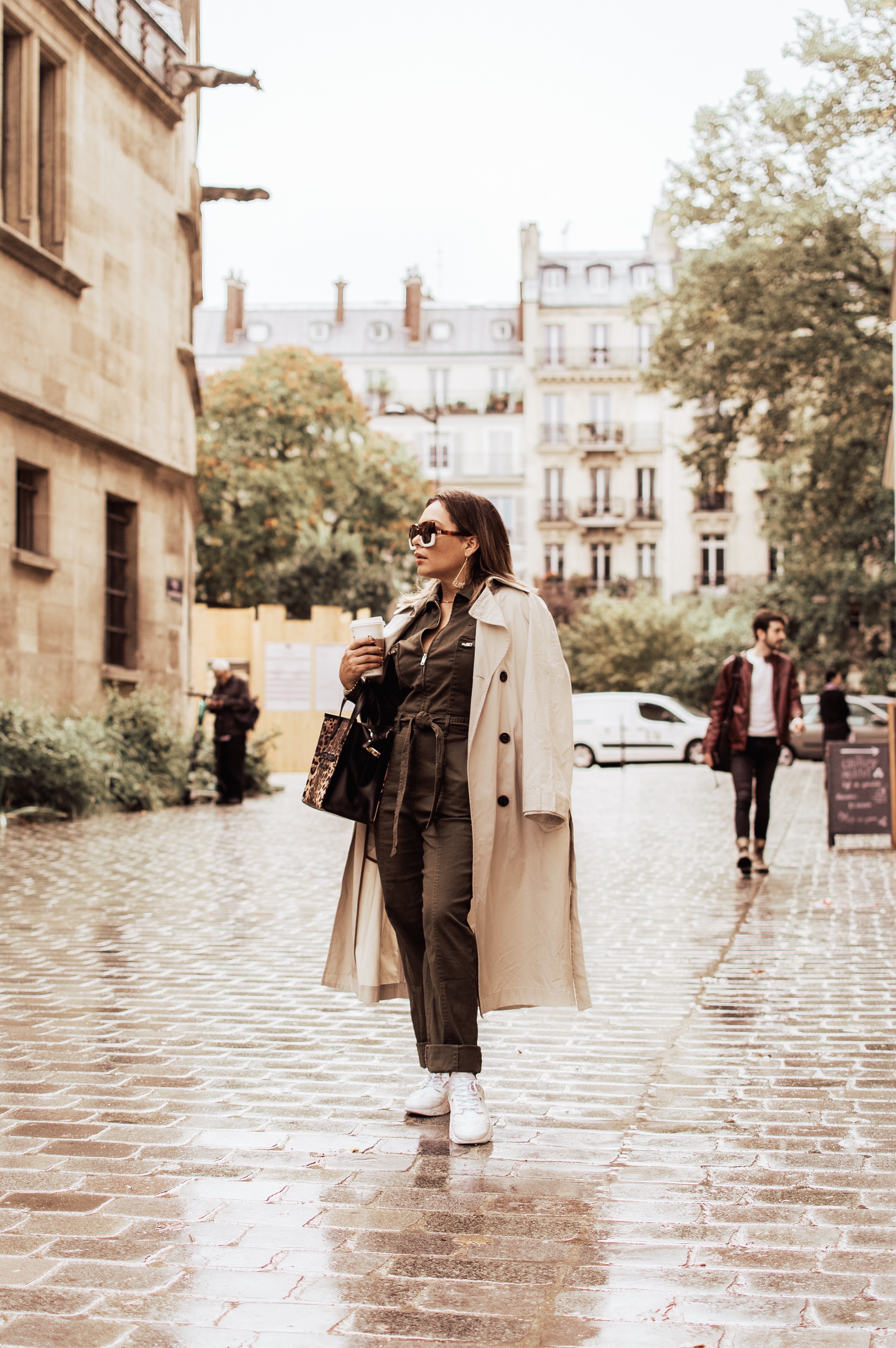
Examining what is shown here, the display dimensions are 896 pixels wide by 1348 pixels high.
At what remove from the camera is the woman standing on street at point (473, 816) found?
14.5 ft

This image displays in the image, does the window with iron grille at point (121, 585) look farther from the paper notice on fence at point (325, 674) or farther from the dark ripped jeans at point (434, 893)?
the dark ripped jeans at point (434, 893)

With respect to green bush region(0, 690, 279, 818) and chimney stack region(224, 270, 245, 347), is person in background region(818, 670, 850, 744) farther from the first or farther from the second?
chimney stack region(224, 270, 245, 347)

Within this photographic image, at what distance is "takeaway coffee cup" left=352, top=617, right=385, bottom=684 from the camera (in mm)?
4598

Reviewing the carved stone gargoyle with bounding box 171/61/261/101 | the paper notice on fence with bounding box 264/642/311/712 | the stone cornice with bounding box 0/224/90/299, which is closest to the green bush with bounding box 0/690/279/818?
the paper notice on fence with bounding box 264/642/311/712

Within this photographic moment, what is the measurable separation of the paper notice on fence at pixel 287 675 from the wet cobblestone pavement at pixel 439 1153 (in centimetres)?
1704

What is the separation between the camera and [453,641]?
14.9 ft

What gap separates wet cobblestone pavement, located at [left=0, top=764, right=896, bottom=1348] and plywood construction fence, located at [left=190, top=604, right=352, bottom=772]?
1704 cm

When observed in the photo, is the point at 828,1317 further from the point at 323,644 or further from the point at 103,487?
the point at 323,644

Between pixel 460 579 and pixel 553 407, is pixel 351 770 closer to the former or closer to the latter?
pixel 460 579

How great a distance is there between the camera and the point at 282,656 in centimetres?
2584

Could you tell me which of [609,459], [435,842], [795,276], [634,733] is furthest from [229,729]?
[609,459]

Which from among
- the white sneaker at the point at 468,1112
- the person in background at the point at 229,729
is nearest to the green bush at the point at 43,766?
the person in background at the point at 229,729

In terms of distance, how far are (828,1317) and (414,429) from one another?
7046cm

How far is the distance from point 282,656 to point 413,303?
51.4m
